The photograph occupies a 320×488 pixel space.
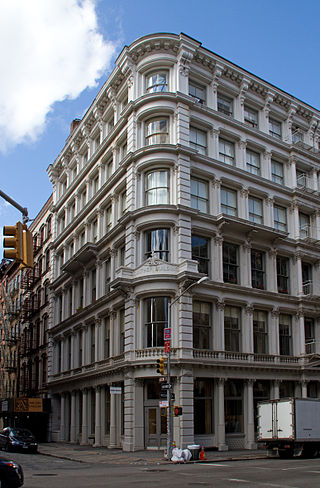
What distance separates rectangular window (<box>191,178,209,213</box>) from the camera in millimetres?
34781

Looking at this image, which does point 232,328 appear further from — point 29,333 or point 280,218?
point 29,333

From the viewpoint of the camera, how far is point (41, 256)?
59.4m

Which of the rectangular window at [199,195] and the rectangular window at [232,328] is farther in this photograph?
the rectangular window at [199,195]

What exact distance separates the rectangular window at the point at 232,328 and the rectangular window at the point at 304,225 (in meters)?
9.82

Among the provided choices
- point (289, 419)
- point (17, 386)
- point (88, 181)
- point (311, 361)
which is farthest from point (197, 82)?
point (17, 386)

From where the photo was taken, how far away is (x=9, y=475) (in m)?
12.2

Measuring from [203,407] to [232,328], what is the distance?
550 cm

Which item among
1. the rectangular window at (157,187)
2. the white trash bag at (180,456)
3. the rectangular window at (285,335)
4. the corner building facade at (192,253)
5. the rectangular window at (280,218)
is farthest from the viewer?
the rectangular window at (280,218)

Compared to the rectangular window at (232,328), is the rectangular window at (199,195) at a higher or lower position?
higher

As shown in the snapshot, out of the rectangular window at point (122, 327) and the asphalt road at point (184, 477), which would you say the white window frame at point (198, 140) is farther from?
the asphalt road at point (184, 477)

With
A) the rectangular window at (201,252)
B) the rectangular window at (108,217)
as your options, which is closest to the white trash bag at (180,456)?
the rectangular window at (201,252)

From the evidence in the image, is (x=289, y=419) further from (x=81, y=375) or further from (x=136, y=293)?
(x=81, y=375)

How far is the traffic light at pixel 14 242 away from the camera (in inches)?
486

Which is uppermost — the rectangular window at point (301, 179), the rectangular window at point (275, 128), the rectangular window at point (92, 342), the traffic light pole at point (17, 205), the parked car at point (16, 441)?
the rectangular window at point (275, 128)
